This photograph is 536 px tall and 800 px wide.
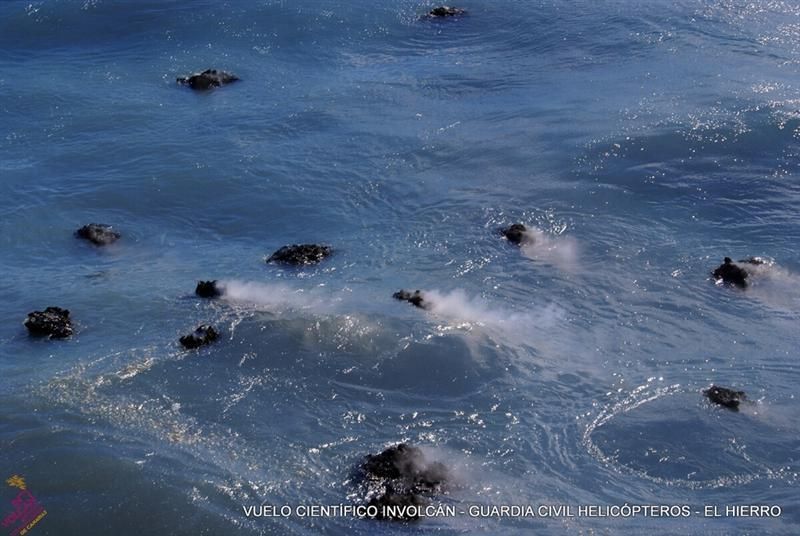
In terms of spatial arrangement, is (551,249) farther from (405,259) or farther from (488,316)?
Answer: (405,259)

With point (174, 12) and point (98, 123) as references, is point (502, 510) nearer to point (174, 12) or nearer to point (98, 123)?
point (98, 123)

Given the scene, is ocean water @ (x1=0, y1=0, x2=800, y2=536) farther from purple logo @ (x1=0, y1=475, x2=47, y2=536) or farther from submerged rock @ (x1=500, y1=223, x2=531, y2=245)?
submerged rock @ (x1=500, y1=223, x2=531, y2=245)

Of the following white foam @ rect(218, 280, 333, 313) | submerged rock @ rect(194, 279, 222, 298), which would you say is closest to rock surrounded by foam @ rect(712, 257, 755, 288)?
white foam @ rect(218, 280, 333, 313)

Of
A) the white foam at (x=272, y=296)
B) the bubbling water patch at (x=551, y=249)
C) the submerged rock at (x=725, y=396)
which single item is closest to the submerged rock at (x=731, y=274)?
the bubbling water patch at (x=551, y=249)

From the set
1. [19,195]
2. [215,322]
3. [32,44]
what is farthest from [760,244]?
[32,44]

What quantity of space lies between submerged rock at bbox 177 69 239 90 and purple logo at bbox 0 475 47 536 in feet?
56.4

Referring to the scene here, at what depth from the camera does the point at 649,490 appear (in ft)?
49.2

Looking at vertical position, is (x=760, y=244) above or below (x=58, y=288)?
above

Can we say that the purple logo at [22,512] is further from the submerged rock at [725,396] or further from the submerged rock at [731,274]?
the submerged rock at [731,274]

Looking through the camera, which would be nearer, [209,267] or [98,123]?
[209,267]

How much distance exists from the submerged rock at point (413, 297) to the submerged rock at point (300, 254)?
242 centimetres

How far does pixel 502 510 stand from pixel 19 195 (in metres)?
15.4

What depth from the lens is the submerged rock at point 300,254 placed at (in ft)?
69.3

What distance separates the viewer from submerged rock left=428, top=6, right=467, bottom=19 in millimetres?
33719
